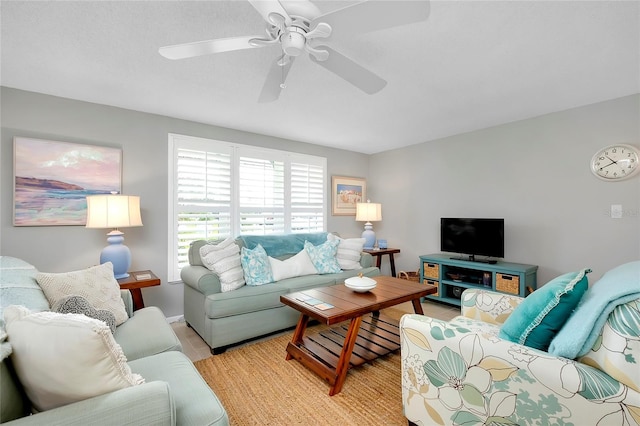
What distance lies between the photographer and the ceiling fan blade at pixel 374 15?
3.84 ft

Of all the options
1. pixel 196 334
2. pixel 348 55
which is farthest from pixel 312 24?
pixel 196 334

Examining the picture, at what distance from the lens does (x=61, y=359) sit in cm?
90

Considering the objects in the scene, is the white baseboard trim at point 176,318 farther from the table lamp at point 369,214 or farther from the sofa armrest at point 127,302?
the table lamp at point 369,214

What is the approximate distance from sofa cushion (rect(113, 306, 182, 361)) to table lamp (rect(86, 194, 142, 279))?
0.80 metres

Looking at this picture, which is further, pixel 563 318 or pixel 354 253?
pixel 354 253

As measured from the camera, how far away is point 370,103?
2.92m

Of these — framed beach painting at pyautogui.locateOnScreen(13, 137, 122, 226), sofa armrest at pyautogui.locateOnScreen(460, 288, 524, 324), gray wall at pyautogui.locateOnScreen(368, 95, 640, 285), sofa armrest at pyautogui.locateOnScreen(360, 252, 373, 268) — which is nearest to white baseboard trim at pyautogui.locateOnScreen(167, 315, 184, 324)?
framed beach painting at pyautogui.locateOnScreen(13, 137, 122, 226)

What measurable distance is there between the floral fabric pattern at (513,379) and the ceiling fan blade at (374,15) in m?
1.42

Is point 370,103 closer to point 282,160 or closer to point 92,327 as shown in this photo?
point 282,160

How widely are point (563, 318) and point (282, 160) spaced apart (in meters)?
3.56

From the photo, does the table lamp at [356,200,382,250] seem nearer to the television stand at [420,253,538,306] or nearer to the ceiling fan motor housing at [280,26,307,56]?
the television stand at [420,253,538,306]

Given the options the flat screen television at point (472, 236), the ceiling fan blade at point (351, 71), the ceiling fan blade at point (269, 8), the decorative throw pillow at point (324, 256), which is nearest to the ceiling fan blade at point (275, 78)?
the ceiling fan blade at point (351, 71)

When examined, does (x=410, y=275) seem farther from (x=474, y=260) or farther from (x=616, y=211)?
(x=616, y=211)

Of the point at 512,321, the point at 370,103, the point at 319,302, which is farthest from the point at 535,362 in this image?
the point at 370,103
